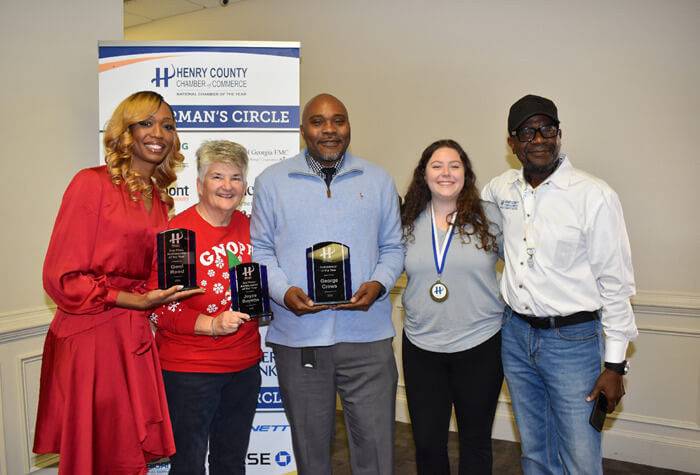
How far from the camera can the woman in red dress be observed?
1775 millimetres

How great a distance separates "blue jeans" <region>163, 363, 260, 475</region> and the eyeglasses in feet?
4.71

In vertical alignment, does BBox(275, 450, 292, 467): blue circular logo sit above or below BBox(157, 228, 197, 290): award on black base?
below

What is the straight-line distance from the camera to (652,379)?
337 cm

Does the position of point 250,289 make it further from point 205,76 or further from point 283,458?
point 205,76

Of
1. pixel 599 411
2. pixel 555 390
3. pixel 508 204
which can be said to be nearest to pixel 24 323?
pixel 508 204

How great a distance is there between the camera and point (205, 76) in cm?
301

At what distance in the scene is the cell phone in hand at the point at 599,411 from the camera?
6.42ft

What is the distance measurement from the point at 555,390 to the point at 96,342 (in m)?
1.69

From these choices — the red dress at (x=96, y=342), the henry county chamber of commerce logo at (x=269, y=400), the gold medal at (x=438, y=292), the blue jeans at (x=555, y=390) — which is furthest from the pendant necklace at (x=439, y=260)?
the henry county chamber of commerce logo at (x=269, y=400)

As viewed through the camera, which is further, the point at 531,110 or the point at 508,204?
the point at 508,204

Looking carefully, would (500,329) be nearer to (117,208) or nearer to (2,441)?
(117,208)

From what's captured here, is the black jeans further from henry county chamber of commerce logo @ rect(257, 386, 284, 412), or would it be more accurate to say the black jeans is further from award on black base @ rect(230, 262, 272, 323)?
henry county chamber of commerce logo @ rect(257, 386, 284, 412)

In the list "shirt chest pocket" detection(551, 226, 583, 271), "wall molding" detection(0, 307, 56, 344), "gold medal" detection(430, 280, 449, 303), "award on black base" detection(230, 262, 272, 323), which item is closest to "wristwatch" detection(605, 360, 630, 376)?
"shirt chest pocket" detection(551, 226, 583, 271)

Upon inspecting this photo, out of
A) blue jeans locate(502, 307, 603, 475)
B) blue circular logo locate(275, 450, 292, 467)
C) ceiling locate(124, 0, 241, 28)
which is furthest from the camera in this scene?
ceiling locate(124, 0, 241, 28)
